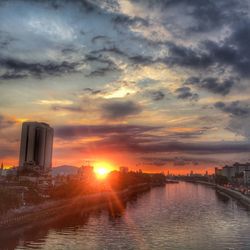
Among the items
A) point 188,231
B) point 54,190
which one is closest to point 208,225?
point 188,231

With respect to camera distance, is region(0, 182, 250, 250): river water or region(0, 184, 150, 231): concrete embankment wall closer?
region(0, 182, 250, 250): river water

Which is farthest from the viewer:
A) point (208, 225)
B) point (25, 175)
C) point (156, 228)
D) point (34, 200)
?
point (25, 175)

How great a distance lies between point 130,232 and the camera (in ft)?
231

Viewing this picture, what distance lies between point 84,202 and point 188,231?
6342 centimetres

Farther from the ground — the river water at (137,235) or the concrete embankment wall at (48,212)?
the concrete embankment wall at (48,212)

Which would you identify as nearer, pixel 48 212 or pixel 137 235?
pixel 137 235

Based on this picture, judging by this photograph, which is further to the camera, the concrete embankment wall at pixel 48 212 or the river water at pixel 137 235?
the concrete embankment wall at pixel 48 212

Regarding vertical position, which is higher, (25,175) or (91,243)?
(25,175)

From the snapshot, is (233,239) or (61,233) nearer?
(233,239)

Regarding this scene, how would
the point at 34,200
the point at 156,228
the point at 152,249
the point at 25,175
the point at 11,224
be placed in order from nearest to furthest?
the point at 152,249 → the point at 11,224 → the point at 156,228 → the point at 34,200 → the point at 25,175

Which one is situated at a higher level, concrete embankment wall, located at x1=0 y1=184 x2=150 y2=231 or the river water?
concrete embankment wall, located at x1=0 y1=184 x2=150 y2=231

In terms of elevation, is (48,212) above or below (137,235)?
above

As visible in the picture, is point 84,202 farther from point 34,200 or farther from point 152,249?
point 152,249

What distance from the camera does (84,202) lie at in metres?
129
